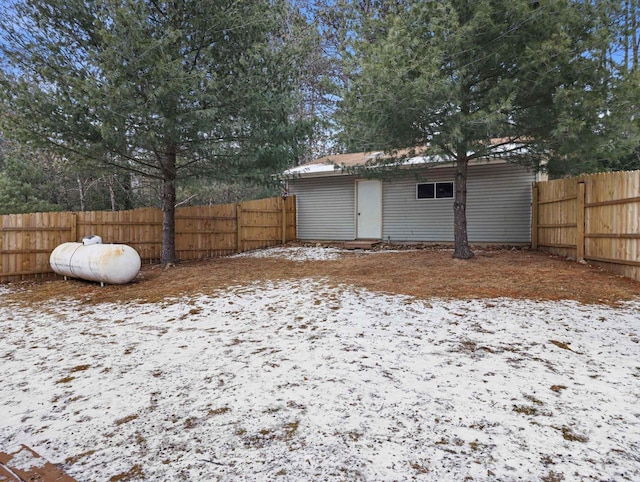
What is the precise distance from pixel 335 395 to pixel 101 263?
5515 millimetres

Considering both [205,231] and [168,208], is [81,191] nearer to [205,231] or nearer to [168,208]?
[205,231]

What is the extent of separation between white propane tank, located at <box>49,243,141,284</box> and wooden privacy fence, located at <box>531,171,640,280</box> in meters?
8.13

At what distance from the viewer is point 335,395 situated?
2.44 m

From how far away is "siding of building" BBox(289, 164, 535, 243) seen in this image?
1081cm

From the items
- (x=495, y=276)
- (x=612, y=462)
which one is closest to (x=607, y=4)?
(x=495, y=276)

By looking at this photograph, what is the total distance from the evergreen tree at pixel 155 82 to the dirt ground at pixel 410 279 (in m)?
2.21

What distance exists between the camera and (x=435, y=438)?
6.38 ft

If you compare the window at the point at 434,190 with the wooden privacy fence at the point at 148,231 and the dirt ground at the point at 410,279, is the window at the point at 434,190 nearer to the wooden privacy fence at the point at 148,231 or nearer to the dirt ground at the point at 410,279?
the dirt ground at the point at 410,279

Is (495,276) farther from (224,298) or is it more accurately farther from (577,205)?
(224,298)

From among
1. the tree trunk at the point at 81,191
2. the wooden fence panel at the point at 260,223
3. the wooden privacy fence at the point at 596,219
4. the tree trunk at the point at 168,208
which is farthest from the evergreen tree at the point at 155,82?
the tree trunk at the point at 81,191

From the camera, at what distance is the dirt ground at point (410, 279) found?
5.20m

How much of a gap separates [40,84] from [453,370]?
8412 millimetres

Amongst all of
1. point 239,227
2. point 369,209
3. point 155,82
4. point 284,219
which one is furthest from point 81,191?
point 369,209

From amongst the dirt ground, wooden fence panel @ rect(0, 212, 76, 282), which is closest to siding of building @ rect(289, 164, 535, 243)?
the dirt ground
